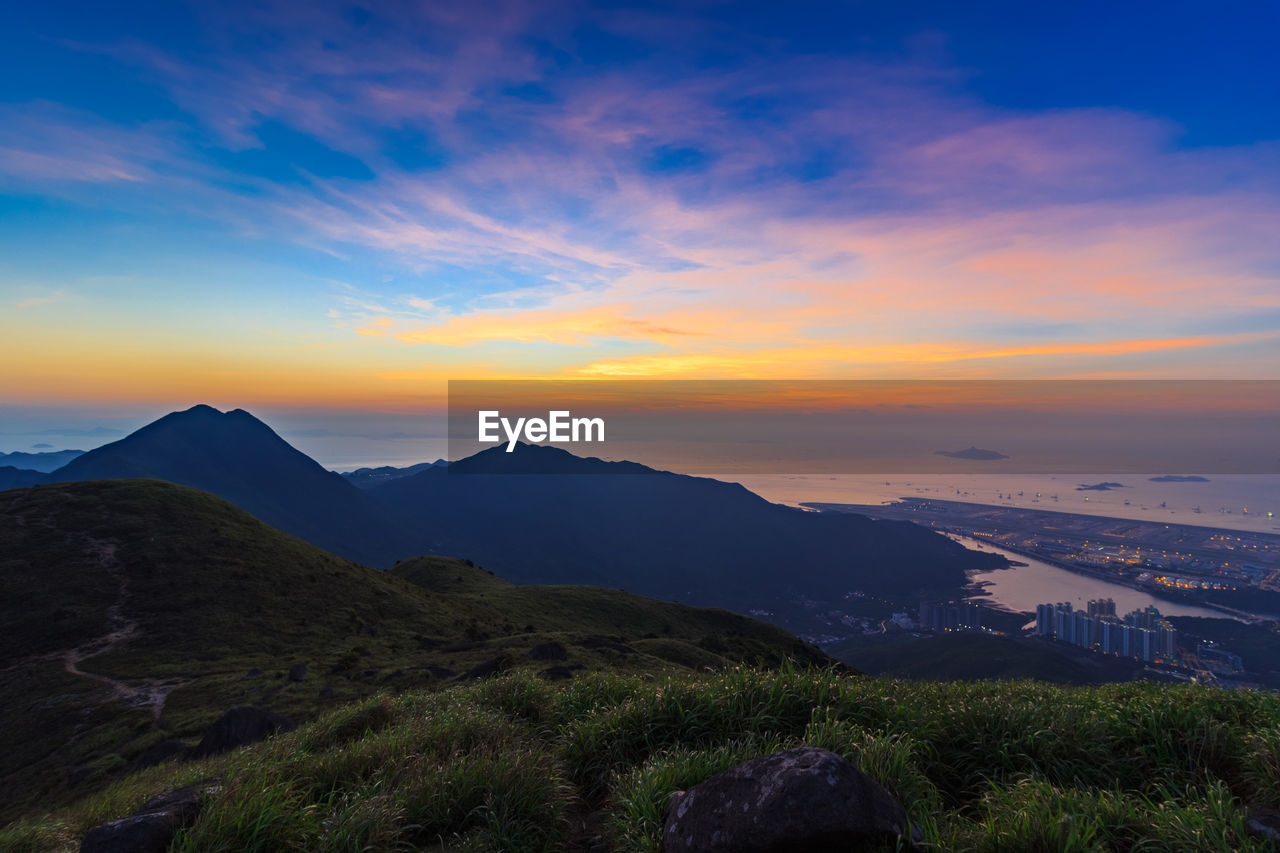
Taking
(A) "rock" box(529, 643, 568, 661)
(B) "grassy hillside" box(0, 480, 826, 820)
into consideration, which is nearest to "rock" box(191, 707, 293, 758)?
(B) "grassy hillside" box(0, 480, 826, 820)

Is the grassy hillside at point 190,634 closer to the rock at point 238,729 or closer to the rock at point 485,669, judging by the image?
the rock at point 485,669

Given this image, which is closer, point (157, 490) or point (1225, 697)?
point (1225, 697)

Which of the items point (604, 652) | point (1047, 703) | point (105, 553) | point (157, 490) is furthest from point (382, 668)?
point (157, 490)

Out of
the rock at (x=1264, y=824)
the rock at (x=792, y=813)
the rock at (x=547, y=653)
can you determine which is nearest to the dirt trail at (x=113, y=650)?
the rock at (x=547, y=653)

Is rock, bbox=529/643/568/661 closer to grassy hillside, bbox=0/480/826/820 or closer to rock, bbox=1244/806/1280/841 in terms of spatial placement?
grassy hillside, bbox=0/480/826/820

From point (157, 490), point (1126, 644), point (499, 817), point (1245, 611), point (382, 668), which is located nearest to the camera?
point (499, 817)

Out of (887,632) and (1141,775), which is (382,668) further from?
(887,632)

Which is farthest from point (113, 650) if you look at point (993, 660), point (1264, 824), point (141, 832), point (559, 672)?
point (993, 660)
